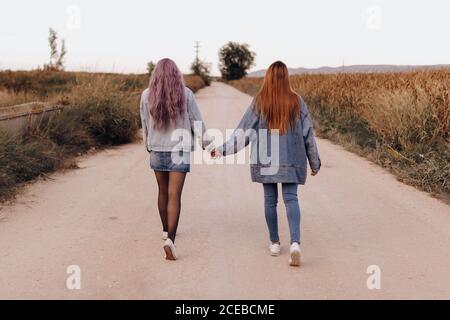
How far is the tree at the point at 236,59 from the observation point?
124812 mm

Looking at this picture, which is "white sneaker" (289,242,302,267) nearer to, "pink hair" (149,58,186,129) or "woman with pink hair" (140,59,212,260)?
"woman with pink hair" (140,59,212,260)

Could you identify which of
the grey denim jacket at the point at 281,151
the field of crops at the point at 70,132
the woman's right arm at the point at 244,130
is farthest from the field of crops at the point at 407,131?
the field of crops at the point at 70,132

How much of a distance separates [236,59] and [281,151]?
122 m

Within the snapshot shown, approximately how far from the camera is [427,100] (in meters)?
Result: 10.8

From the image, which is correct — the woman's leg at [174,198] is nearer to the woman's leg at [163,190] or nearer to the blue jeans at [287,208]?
the woman's leg at [163,190]

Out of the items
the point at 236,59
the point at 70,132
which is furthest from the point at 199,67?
the point at 70,132

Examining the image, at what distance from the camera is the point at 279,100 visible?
5246mm

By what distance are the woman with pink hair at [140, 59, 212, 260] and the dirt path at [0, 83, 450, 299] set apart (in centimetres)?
54

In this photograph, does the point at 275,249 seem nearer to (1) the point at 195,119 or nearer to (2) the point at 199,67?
(1) the point at 195,119

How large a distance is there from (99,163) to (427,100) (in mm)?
6014

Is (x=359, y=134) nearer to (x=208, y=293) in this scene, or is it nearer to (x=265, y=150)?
(x=265, y=150)

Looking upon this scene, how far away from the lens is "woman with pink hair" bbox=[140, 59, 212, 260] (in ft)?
17.1

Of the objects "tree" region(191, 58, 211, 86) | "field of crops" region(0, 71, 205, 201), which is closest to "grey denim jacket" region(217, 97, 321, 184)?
"field of crops" region(0, 71, 205, 201)
